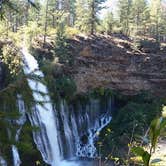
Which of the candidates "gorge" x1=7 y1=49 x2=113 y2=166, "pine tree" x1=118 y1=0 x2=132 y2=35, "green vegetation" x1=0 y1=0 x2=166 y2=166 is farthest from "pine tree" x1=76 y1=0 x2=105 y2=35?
"gorge" x1=7 y1=49 x2=113 y2=166

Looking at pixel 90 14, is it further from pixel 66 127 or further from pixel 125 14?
pixel 66 127

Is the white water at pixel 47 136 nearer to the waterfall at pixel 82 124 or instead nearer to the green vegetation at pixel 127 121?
the waterfall at pixel 82 124

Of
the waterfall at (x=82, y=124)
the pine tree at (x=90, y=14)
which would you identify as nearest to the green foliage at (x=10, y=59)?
the waterfall at (x=82, y=124)

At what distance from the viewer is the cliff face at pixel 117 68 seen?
2855 cm

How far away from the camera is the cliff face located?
2855cm

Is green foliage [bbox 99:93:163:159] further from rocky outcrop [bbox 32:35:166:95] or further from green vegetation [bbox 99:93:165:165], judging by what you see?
rocky outcrop [bbox 32:35:166:95]

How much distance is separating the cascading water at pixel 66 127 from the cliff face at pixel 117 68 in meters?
2.19

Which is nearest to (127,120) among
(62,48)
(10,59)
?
(62,48)

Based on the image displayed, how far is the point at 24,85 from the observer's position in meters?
4.06

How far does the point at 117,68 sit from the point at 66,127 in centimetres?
934

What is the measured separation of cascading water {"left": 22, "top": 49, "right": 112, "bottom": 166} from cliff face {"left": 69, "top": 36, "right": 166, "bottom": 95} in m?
A: 2.19

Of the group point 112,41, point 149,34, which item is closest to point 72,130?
point 112,41

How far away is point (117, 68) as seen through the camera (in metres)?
30.2

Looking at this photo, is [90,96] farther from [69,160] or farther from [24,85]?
[24,85]
